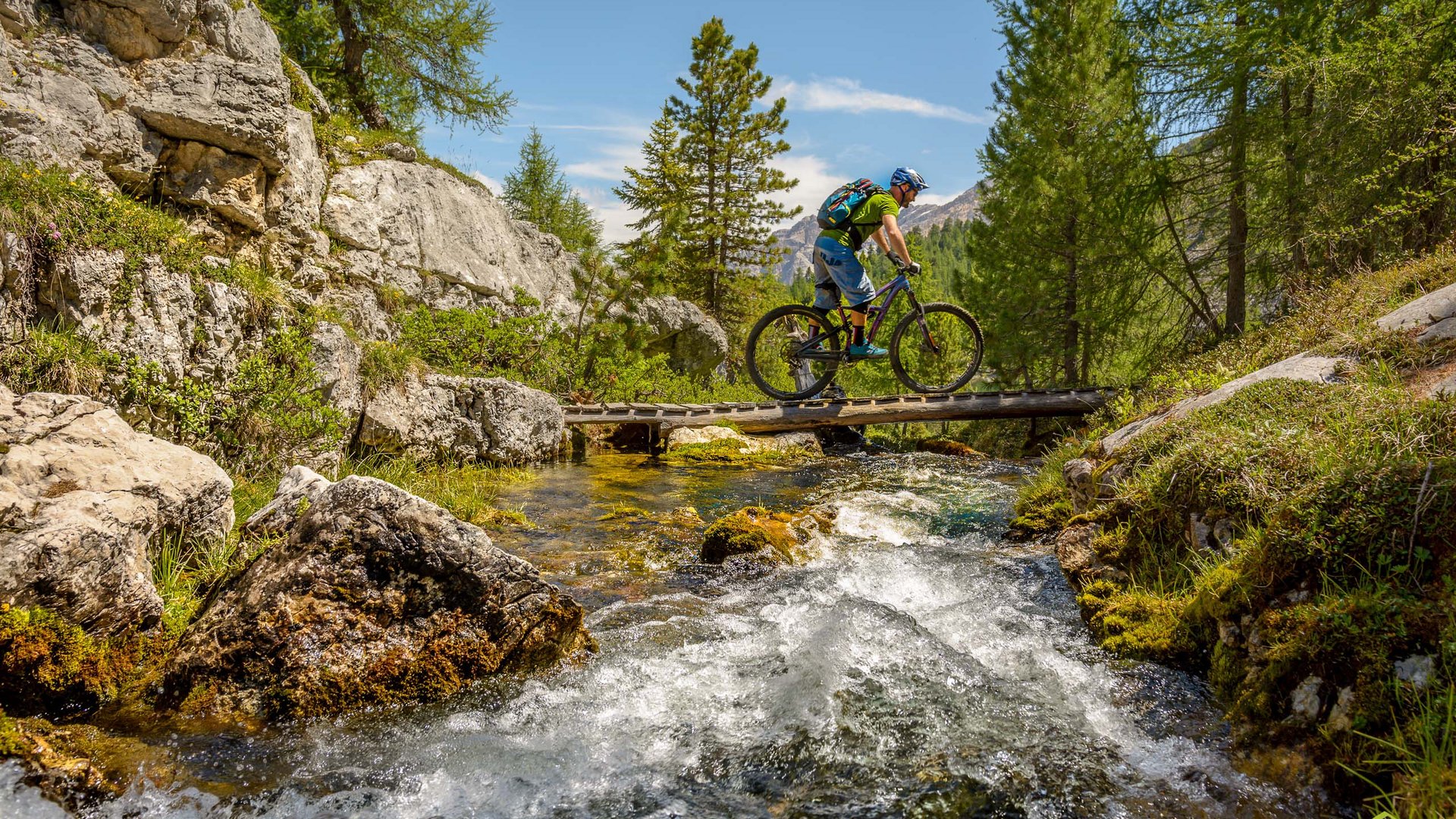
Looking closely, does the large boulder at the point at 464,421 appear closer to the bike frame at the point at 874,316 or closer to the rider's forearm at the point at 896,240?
the bike frame at the point at 874,316

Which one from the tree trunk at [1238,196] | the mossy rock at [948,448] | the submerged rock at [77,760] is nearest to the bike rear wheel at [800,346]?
the submerged rock at [77,760]

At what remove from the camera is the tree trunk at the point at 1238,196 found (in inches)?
492

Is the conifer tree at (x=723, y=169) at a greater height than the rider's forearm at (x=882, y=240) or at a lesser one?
greater

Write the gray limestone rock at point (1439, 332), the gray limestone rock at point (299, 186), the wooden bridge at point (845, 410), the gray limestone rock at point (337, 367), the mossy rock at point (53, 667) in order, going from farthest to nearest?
the wooden bridge at point (845, 410) → the gray limestone rock at point (299, 186) → the gray limestone rock at point (337, 367) → the gray limestone rock at point (1439, 332) → the mossy rock at point (53, 667)

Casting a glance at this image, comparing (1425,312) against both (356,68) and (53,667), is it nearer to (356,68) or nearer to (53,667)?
(53,667)

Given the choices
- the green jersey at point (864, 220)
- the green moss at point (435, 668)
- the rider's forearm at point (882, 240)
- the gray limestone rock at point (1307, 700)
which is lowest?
the green moss at point (435, 668)

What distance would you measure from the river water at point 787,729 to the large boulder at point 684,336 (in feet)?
47.7

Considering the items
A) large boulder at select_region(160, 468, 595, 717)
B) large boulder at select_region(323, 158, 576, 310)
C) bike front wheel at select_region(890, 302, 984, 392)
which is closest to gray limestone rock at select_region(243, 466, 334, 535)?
large boulder at select_region(160, 468, 595, 717)

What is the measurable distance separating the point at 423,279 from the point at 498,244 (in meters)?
2.97

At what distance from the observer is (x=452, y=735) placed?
10.7 ft

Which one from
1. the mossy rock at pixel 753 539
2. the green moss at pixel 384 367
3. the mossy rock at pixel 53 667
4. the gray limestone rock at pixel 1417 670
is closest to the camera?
the gray limestone rock at pixel 1417 670

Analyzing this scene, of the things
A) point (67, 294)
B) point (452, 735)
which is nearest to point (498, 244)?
point (67, 294)

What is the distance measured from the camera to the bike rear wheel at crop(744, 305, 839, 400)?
315 inches

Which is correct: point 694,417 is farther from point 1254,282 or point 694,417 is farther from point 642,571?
point 1254,282
